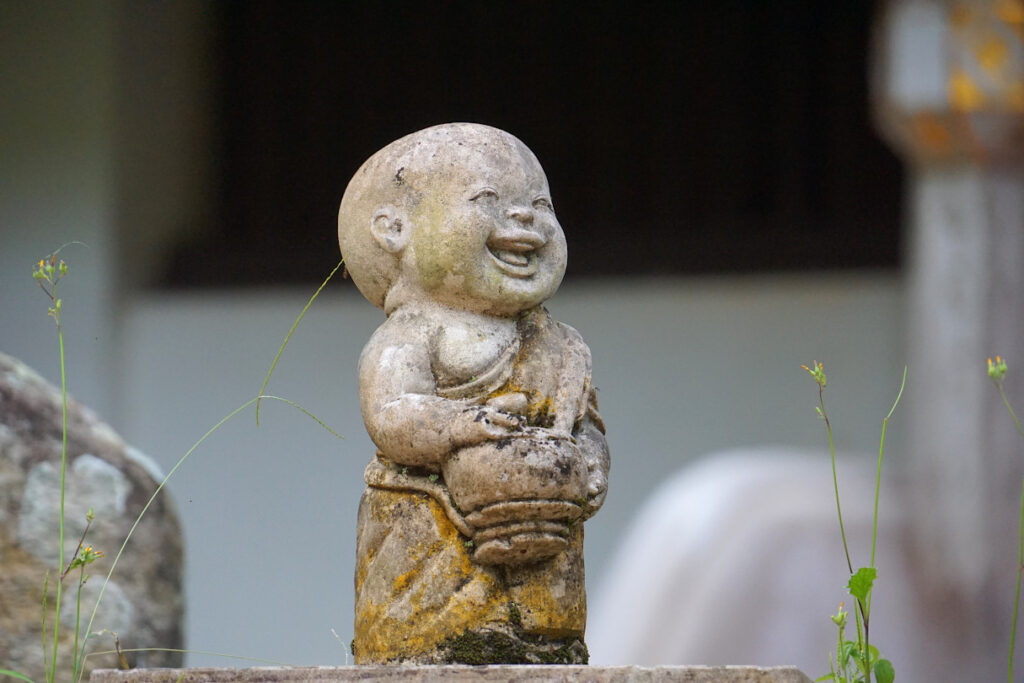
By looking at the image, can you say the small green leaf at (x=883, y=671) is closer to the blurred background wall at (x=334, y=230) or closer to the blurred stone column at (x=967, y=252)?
the blurred stone column at (x=967, y=252)

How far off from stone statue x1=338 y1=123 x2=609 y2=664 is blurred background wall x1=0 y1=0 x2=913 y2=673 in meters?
2.75

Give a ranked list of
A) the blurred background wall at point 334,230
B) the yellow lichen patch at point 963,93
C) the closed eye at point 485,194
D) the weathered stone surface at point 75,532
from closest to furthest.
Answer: the closed eye at point 485,194
the weathered stone surface at point 75,532
the yellow lichen patch at point 963,93
the blurred background wall at point 334,230

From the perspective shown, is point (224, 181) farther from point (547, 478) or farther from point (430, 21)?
point (547, 478)

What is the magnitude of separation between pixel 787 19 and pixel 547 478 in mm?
3664

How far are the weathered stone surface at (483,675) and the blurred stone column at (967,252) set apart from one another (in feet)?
8.80

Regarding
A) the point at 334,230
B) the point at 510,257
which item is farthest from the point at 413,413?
the point at 334,230

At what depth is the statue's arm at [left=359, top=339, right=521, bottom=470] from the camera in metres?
2.34

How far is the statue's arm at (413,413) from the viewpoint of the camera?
92.0 inches

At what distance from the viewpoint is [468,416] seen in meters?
2.34

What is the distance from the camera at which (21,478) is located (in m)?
2.95

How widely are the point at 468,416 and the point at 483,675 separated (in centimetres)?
40

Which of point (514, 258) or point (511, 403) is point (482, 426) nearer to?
point (511, 403)

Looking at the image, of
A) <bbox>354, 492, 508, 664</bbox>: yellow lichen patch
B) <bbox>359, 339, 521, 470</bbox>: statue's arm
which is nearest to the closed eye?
<bbox>359, 339, 521, 470</bbox>: statue's arm

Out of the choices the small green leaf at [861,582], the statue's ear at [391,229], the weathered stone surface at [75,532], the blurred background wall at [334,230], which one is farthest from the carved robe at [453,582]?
the blurred background wall at [334,230]
